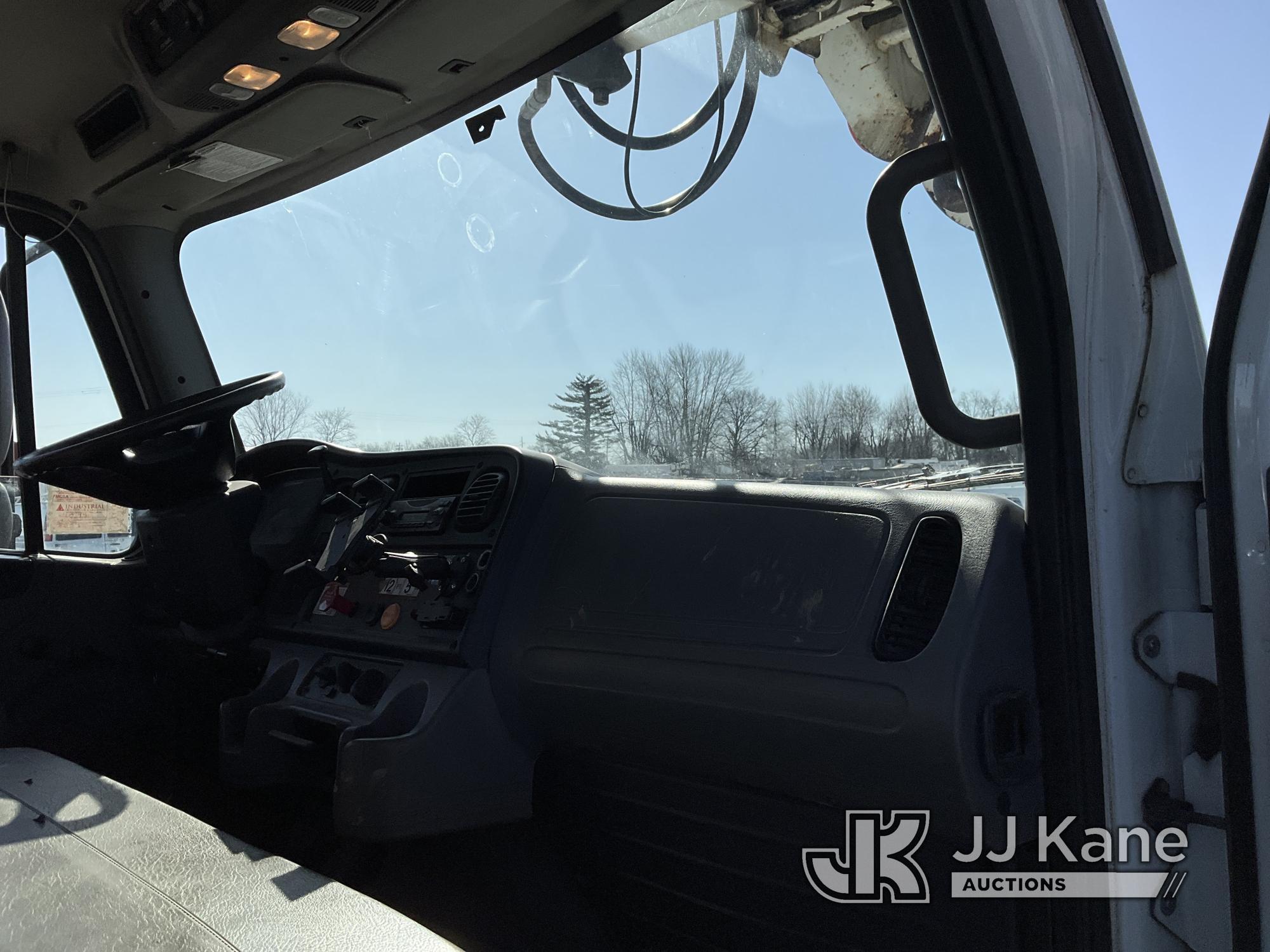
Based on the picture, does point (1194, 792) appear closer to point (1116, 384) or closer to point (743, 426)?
point (1116, 384)

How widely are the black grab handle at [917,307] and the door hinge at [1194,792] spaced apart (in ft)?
1.00

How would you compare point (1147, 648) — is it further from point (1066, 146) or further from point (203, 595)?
point (203, 595)

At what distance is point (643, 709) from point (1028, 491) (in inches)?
29.6

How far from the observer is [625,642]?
5.58 ft

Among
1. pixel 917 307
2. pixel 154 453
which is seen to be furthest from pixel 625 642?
Result: pixel 154 453

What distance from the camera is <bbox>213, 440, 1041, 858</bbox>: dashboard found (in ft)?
4.43

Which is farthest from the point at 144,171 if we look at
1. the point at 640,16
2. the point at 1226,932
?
the point at 1226,932

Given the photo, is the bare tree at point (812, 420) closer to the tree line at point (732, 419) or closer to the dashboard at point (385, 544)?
the tree line at point (732, 419)

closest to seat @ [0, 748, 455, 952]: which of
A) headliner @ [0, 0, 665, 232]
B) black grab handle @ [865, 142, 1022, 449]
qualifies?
black grab handle @ [865, 142, 1022, 449]

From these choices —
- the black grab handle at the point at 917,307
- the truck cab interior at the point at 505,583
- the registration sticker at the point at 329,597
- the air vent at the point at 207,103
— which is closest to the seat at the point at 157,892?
the truck cab interior at the point at 505,583

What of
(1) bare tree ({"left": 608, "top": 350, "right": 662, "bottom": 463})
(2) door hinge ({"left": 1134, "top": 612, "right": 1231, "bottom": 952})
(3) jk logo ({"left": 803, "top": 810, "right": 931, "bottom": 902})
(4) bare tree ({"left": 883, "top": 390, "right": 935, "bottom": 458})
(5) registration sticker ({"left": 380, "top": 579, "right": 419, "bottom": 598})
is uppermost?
(1) bare tree ({"left": 608, "top": 350, "right": 662, "bottom": 463})

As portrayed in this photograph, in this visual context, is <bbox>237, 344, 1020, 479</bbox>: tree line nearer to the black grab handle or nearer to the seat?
the black grab handle

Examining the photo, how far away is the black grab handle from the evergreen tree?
0.56 metres

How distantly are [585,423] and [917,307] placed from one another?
2.23 ft
